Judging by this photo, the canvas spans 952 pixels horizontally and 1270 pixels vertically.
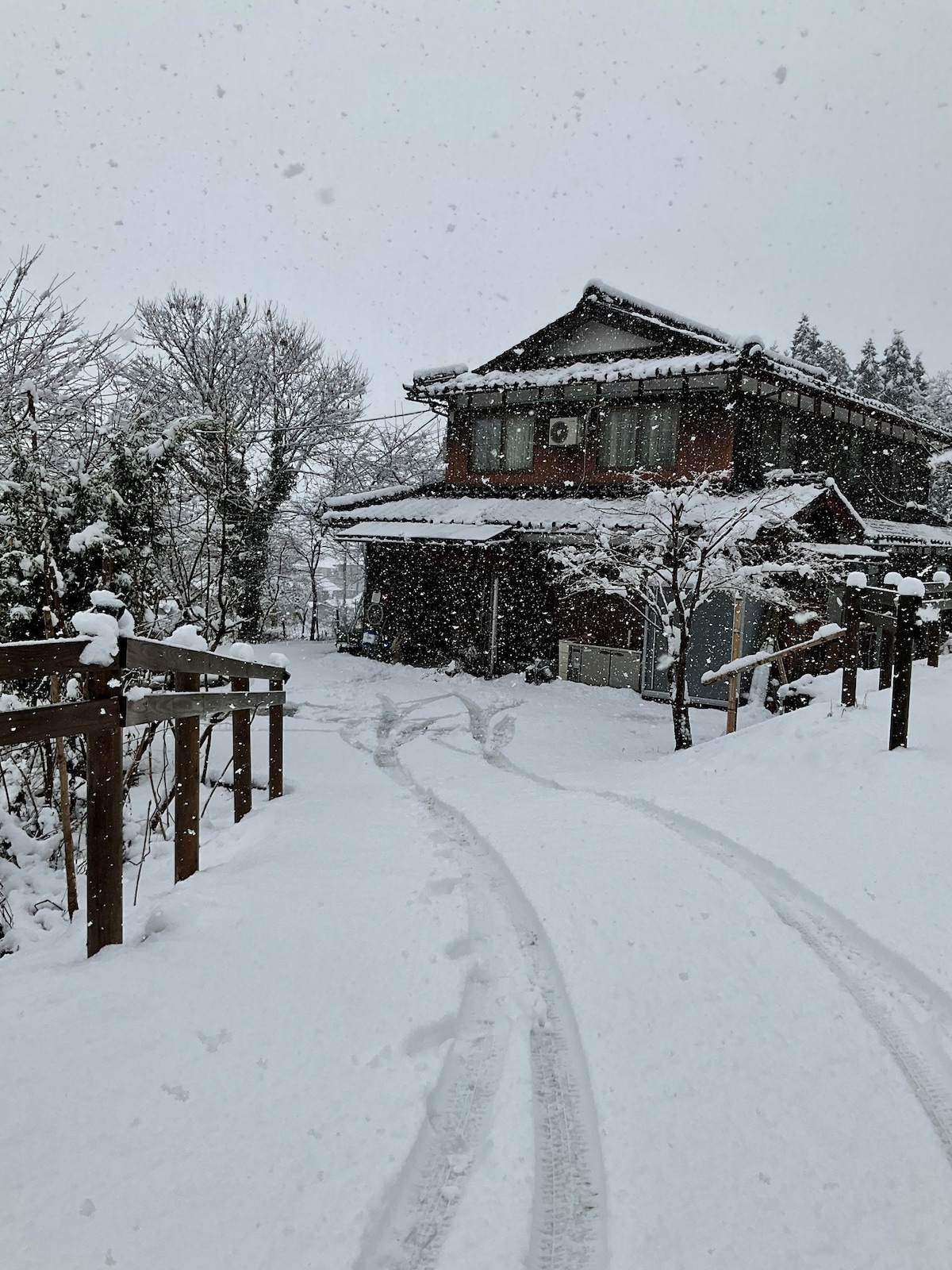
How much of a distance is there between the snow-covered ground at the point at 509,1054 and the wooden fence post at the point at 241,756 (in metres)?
0.74

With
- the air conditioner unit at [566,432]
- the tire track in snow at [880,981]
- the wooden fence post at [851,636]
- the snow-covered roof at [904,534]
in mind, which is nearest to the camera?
the tire track in snow at [880,981]

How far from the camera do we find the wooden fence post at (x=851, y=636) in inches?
274

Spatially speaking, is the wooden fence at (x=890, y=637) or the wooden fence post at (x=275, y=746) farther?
the wooden fence post at (x=275, y=746)

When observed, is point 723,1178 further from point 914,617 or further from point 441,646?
point 441,646

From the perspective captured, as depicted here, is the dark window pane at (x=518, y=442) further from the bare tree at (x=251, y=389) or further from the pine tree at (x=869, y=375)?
the pine tree at (x=869, y=375)

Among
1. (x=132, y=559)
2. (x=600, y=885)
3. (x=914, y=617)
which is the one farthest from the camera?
(x=132, y=559)

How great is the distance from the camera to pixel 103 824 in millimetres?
2984

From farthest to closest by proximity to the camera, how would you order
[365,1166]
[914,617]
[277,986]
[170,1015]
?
[914,617], [277,986], [170,1015], [365,1166]

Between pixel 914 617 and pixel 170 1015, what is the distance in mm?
5953

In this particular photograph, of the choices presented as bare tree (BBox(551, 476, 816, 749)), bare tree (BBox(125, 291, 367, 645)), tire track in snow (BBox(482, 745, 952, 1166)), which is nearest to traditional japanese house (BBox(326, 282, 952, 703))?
bare tree (BBox(551, 476, 816, 749))

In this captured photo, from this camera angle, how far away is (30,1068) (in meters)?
2.30

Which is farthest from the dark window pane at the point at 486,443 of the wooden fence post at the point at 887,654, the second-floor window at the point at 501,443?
the wooden fence post at the point at 887,654

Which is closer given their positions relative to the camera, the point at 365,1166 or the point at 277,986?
the point at 365,1166

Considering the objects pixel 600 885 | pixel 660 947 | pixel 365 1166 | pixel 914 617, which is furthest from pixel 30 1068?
pixel 914 617
